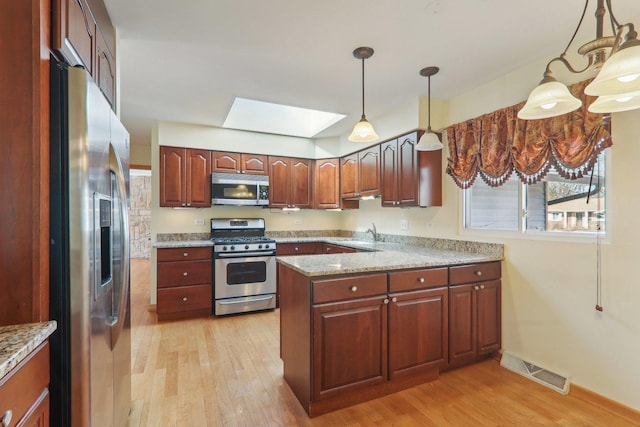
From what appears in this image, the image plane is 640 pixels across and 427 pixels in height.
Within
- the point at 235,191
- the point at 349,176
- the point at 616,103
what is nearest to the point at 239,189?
the point at 235,191

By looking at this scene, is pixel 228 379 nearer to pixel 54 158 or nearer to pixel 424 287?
pixel 424 287

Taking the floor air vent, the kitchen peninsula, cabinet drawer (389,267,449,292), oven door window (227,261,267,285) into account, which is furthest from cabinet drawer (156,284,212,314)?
the floor air vent

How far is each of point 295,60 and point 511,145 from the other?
186 cm

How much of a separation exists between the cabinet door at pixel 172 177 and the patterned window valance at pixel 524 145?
323 centimetres

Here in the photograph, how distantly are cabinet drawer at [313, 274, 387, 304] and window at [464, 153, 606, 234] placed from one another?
1402 millimetres

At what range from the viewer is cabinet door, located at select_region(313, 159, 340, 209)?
4633mm

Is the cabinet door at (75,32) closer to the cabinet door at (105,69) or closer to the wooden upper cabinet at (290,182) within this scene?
the cabinet door at (105,69)

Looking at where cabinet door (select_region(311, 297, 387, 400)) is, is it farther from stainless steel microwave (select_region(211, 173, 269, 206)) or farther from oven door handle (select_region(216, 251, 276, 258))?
stainless steel microwave (select_region(211, 173, 269, 206))

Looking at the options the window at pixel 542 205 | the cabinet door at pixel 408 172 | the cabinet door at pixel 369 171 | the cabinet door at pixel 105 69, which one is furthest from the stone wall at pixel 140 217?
the window at pixel 542 205

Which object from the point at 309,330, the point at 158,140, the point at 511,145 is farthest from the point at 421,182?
the point at 158,140

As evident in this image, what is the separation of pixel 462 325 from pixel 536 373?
25.1 inches

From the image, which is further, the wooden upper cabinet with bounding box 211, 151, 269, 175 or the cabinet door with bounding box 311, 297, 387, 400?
the wooden upper cabinet with bounding box 211, 151, 269, 175

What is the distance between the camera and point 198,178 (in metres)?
4.13

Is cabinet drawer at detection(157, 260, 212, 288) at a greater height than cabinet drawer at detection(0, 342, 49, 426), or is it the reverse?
cabinet drawer at detection(0, 342, 49, 426)
